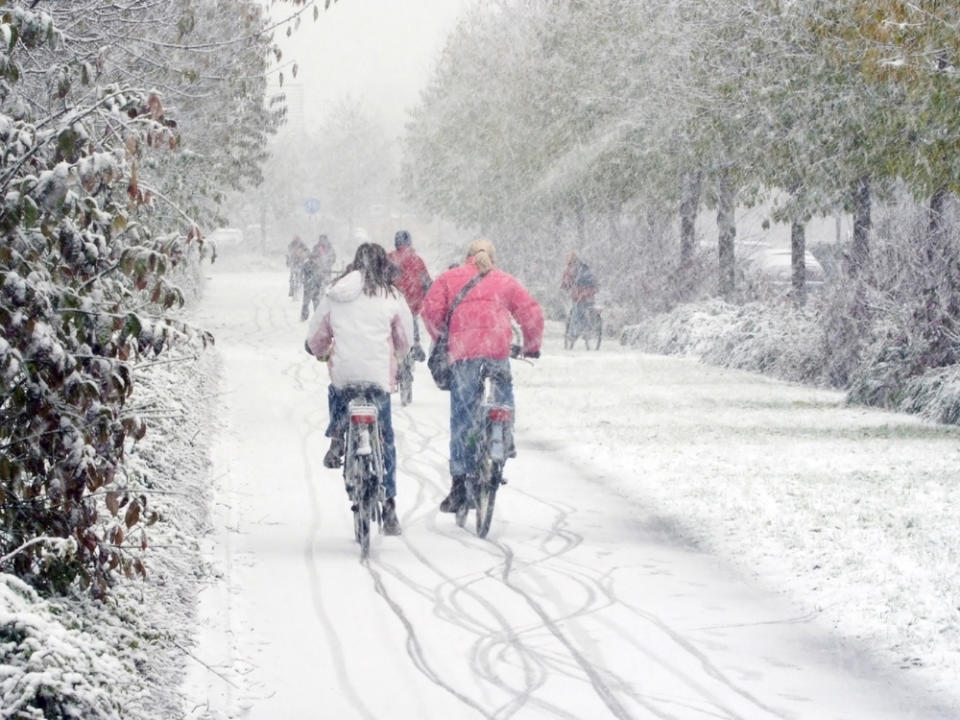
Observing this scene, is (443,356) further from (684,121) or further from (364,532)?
(684,121)

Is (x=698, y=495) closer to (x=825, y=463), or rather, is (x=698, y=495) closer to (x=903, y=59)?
(x=825, y=463)

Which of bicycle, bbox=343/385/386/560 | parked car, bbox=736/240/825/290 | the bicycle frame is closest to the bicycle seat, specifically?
bicycle, bbox=343/385/386/560

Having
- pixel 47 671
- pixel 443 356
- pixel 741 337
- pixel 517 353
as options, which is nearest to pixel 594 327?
pixel 741 337

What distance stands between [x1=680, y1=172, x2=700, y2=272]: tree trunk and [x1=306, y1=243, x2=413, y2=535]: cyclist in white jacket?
21.7m

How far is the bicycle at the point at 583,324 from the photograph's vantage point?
2927cm

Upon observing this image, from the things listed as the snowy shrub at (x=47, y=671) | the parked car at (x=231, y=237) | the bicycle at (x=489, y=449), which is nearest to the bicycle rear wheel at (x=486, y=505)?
the bicycle at (x=489, y=449)

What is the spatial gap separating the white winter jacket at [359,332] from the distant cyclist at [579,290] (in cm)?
1894

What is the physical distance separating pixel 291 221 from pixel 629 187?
76096mm

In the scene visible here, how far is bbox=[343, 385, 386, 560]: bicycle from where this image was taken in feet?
31.6

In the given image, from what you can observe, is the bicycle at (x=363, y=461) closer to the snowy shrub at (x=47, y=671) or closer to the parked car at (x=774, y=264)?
the snowy shrub at (x=47, y=671)

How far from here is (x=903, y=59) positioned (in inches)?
547

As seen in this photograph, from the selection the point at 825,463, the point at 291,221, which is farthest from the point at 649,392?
the point at 291,221

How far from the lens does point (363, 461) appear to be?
9750 mm

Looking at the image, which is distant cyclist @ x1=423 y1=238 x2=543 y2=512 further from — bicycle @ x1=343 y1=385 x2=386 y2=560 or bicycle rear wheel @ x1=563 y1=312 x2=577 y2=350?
bicycle rear wheel @ x1=563 y1=312 x2=577 y2=350
